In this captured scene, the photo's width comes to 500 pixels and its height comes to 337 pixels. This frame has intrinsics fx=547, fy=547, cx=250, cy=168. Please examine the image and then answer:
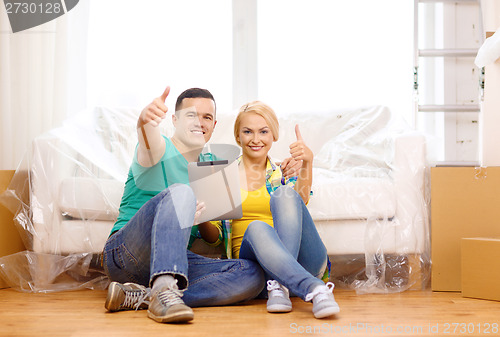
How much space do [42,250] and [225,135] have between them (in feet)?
2.87

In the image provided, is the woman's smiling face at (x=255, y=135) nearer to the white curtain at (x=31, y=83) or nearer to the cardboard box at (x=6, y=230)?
the cardboard box at (x=6, y=230)

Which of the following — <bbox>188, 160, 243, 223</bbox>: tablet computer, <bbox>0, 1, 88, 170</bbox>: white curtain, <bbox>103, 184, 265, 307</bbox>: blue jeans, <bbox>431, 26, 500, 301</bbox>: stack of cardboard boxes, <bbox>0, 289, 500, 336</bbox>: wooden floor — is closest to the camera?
<bbox>0, 289, 500, 336</bbox>: wooden floor

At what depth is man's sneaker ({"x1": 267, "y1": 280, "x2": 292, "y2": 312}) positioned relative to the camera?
1322 mm

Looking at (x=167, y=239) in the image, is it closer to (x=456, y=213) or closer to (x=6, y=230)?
(x=6, y=230)

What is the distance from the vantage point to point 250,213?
158 cm

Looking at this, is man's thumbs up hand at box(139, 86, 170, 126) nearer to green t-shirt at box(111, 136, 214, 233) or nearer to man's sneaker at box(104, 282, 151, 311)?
green t-shirt at box(111, 136, 214, 233)

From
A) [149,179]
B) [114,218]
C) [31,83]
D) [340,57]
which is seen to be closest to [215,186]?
[149,179]

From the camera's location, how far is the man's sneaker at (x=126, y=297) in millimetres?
1309

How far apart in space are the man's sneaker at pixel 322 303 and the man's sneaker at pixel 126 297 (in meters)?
0.41

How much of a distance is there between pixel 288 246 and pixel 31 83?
5.10ft

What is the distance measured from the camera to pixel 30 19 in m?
2.41

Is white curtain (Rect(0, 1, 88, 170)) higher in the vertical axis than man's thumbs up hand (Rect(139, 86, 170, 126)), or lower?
higher

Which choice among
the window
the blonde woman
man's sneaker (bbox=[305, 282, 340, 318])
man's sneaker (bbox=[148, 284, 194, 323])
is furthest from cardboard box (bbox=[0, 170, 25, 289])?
the window

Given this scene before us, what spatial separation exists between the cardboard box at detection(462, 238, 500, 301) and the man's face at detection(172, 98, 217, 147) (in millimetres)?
847
